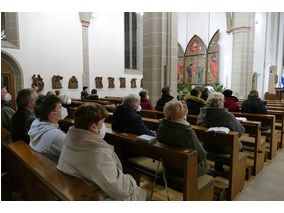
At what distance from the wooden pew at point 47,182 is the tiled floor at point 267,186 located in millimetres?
2190

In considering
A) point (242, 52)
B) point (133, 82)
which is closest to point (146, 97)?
point (242, 52)

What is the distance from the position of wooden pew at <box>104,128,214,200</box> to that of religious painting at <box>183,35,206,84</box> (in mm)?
13193

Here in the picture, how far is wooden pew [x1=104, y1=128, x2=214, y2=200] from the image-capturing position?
1888mm

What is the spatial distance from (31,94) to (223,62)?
13001mm

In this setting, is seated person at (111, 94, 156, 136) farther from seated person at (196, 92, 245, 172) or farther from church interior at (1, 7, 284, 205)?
seated person at (196, 92, 245, 172)

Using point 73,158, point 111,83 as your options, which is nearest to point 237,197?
point 73,158

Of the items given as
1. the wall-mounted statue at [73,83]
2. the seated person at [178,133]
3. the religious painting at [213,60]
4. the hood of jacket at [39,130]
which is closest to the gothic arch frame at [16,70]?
the wall-mounted statue at [73,83]

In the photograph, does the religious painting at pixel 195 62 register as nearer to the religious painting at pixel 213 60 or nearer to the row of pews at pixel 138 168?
the religious painting at pixel 213 60

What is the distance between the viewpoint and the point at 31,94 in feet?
9.00

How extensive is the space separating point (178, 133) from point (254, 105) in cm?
331

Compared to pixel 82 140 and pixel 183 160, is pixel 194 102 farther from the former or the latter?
pixel 82 140

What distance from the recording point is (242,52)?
36.5ft

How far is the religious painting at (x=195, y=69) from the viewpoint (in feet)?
48.2

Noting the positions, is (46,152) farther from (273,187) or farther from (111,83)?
(111,83)
